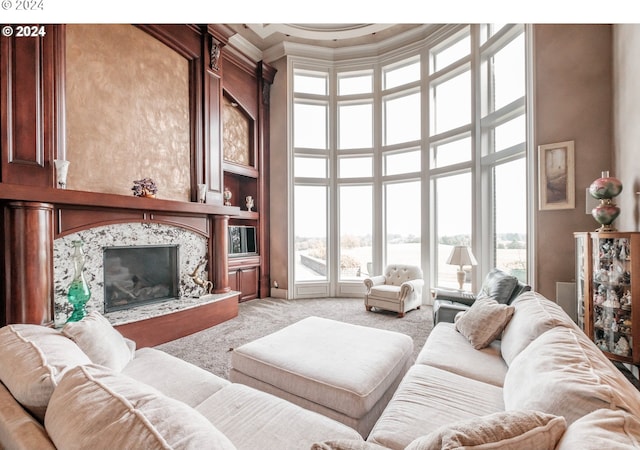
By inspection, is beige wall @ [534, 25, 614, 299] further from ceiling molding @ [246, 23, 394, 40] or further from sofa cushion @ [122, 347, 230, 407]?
sofa cushion @ [122, 347, 230, 407]

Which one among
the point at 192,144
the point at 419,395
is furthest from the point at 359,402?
the point at 192,144

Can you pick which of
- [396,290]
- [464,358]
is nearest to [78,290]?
[464,358]

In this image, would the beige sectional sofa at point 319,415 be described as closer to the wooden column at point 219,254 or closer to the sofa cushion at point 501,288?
the sofa cushion at point 501,288

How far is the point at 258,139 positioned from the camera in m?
5.60

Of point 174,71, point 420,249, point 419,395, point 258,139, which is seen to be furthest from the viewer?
point 258,139

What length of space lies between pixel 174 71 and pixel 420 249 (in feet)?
16.1

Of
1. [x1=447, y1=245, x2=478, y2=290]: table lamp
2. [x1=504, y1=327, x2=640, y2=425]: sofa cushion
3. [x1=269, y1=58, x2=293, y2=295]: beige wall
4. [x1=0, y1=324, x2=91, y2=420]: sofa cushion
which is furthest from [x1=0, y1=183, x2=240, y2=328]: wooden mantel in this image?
[x1=447, y1=245, x2=478, y2=290]: table lamp

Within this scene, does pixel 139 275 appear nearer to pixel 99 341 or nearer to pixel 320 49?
pixel 99 341

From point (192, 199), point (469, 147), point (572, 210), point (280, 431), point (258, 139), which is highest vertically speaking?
point (258, 139)

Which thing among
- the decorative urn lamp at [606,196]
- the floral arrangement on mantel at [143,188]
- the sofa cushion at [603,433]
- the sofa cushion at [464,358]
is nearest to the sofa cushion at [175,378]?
the sofa cushion at [464,358]

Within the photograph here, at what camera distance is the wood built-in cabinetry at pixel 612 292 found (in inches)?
89.6

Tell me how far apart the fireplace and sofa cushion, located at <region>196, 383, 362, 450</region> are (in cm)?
278

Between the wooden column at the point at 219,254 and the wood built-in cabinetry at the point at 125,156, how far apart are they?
0.05ft

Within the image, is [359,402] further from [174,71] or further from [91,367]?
[174,71]
